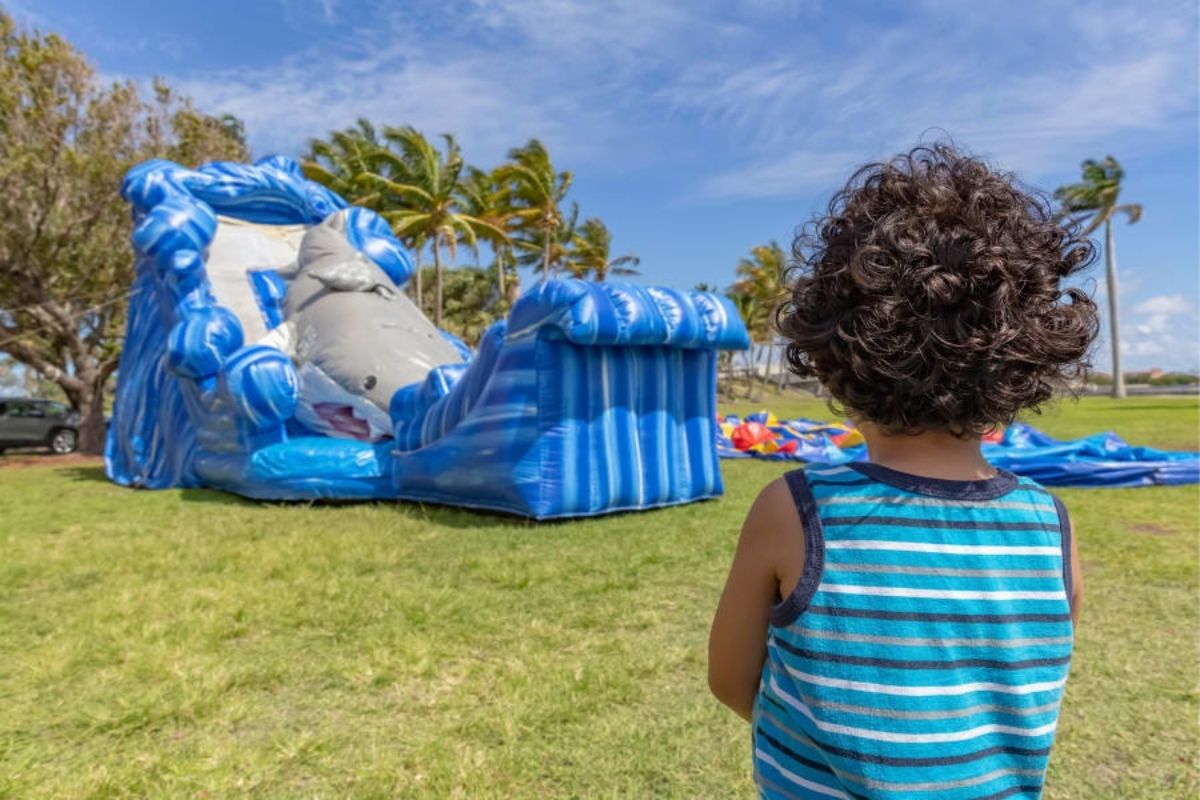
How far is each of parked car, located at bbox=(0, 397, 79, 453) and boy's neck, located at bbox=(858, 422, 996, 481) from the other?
15.1m

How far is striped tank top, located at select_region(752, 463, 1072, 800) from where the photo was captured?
2.65ft

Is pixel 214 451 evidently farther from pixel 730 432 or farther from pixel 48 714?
pixel 730 432

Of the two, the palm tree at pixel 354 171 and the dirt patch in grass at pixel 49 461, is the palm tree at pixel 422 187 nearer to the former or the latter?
the palm tree at pixel 354 171

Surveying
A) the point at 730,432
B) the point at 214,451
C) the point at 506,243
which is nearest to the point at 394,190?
the point at 506,243

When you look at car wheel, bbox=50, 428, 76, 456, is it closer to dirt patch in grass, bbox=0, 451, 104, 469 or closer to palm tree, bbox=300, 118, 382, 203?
dirt patch in grass, bbox=0, 451, 104, 469

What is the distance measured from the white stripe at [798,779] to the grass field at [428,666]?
3.29 ft

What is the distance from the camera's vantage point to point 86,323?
39.6 ft

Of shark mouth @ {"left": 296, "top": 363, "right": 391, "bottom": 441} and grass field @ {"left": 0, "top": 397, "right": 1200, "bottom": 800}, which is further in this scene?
shark mouth @ {"left": 296, "top": 363, "right": 391, "bottom": 441}

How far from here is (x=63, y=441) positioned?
13.3m

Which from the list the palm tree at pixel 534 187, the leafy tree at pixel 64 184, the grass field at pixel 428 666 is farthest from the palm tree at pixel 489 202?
the grass field at pixel 428 666

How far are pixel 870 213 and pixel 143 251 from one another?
7.22m

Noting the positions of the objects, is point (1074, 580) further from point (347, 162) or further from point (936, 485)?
point (347, 162)

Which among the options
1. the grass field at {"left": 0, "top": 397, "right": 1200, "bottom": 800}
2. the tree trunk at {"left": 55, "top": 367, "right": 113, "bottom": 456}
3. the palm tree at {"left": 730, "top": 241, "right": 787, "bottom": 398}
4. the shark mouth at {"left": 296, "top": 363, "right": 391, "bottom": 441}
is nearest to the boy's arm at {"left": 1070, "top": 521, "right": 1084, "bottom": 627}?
the grass field at {"left": 0, "top": 397, "right": 1200, "bottom": 800}

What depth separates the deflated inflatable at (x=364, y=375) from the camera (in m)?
4.73
